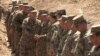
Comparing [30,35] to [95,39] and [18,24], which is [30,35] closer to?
[18,24]

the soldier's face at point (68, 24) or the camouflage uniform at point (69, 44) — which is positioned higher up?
the soldier's face at point (68, 24)

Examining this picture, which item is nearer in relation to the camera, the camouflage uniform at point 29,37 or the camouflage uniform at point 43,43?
the camouflage uniform at point 43,43

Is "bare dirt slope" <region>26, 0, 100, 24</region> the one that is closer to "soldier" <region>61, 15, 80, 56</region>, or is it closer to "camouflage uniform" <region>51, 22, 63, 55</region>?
"camouflage uniform" <region>51, 22, 63, 55</region>

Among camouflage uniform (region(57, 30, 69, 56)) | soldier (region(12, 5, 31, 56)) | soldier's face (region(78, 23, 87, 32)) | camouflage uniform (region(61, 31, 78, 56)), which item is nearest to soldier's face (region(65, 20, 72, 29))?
camouflage uniform (region(57, 30, 69, 56))

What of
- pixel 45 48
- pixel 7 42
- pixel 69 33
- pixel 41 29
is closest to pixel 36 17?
pixel 41 29

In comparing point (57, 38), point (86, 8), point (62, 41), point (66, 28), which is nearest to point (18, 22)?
point (86, 8)

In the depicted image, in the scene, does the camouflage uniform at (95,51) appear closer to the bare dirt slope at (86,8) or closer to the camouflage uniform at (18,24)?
the bare dirt slope at (86,8)

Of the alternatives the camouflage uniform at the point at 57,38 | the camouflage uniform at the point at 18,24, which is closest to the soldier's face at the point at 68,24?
the camouflage uniform at the point at 57,38

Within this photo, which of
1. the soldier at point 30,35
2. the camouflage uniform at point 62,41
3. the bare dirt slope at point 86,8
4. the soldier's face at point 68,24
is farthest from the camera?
the bare dirt slope at point 86,8

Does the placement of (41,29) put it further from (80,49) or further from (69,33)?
(80,49)

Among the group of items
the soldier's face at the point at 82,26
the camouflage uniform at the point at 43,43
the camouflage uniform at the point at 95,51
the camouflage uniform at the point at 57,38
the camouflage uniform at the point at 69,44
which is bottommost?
the camouflage uniform at the point at 43,43

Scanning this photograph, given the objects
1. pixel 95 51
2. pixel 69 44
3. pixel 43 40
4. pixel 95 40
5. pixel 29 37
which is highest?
pixel 95 40

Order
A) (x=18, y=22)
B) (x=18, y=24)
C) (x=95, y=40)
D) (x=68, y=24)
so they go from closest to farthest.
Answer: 1. (x=95, y=40)
2. (x=68, y=24)
3. (x=18, y=24)
4. (x=18, y=22)

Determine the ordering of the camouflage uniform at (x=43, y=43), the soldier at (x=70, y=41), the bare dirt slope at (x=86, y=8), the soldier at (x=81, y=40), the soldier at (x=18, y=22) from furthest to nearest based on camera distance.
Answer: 1. the soldier at (x=18, y=22)
2. the bare dirt slope at (x=86, y=8)
3. the camouflage uniform at (x=43, y=43)
4. the soldier at (x=70, y=41)
5. the soldier at (x=81, y=40)
